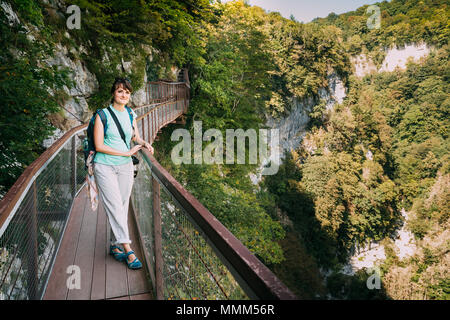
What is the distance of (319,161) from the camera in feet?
102

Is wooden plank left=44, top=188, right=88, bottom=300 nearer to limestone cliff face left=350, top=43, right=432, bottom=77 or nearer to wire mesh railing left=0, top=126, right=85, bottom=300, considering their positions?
wire mesh railing left=0, top=126, right=85, bottom=300

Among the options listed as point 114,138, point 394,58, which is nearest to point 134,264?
point 114,138

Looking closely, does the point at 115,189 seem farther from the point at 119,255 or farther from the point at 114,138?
the point at 119,255

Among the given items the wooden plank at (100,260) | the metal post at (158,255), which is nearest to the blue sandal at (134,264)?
the wooden plank at (100,260)

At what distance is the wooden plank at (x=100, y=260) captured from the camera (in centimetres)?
215

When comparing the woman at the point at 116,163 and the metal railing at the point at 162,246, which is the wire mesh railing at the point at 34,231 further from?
the woman at the point at 116,163

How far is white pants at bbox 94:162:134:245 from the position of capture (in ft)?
7.38

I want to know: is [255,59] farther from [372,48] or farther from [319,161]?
[372,48]

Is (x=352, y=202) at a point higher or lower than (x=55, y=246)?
lower

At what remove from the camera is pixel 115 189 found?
2.30 m

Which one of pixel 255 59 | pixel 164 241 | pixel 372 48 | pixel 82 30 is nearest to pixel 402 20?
pixel 372 48

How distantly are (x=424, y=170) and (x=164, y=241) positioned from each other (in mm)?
51485

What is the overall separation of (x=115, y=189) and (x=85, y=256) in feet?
3.03

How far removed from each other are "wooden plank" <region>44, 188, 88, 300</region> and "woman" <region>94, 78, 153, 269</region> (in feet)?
1.82
